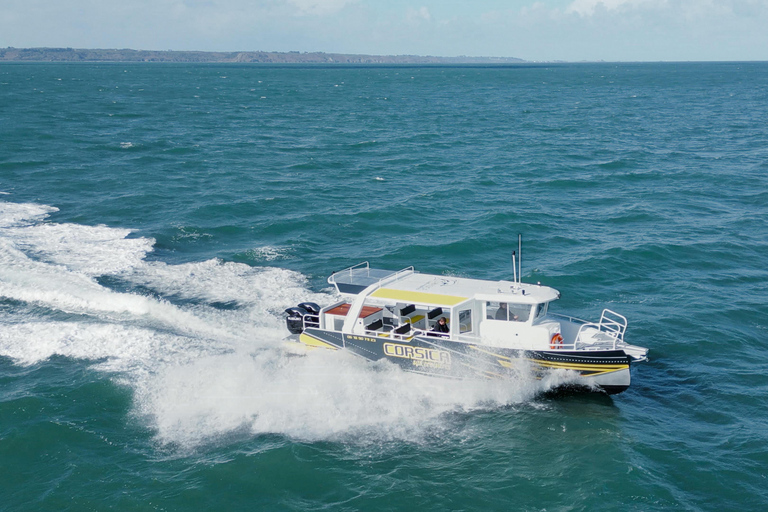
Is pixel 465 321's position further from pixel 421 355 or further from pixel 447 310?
pixel 421 355

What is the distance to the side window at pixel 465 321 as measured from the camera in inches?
966

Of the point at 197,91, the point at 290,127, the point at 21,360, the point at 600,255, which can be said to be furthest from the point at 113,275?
the point at 197,91

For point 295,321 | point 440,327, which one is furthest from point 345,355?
point 440,327

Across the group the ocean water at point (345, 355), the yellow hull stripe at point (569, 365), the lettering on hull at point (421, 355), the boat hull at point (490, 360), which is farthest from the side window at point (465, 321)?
the ocean water at point (345, 355)

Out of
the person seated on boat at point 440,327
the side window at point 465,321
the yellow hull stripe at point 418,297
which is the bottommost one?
the person seated on boat at point 440,327

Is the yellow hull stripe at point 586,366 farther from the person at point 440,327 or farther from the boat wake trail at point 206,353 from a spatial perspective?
the person at point 440,327

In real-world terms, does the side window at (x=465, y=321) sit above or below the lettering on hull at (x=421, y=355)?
above

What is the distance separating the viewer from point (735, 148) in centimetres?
6969

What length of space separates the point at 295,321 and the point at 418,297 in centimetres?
529

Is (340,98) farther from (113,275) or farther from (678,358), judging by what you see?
(678,358)

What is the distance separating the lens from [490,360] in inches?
933

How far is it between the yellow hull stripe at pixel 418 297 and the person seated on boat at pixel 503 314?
132cm

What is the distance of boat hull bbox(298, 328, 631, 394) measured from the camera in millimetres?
23109

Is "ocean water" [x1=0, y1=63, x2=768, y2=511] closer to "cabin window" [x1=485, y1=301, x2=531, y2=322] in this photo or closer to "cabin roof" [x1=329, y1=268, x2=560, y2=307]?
"cabin window" [x1=485, y1=301, x2=531, y2=322]
